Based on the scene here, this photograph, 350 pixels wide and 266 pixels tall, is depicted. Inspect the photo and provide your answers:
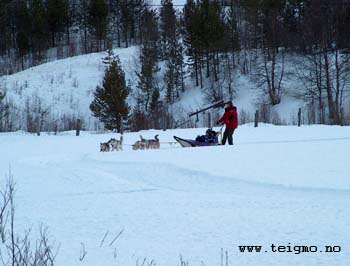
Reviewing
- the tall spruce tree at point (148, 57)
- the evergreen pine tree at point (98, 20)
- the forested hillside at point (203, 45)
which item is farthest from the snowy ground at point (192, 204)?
the evergreen pine tree at point (98, 20)

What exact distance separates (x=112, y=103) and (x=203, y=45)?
13.0 metres

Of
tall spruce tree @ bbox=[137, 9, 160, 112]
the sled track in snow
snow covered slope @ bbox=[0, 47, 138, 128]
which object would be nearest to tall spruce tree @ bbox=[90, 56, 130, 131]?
snow covered slope @ bbox=[0, 47, 138, 128]

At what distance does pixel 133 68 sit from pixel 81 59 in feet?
17.8

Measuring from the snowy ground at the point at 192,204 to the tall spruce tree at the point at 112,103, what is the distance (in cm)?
1897

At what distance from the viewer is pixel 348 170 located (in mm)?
9328

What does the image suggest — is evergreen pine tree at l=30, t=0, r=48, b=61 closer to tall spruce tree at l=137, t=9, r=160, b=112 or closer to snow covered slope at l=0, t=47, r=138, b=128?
snow covered slope at l=0, t=47, r=138, b=128

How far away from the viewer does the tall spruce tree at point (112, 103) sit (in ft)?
104

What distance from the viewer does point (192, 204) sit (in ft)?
23.3

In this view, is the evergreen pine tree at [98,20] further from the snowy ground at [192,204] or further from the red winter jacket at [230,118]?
the snowy ground at [192,204]

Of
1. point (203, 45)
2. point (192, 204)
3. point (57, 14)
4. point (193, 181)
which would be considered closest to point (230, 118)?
point (193, 181)

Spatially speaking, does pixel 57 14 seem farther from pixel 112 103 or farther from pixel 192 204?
pixel 192 204

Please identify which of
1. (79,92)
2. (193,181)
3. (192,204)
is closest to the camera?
(192,204)

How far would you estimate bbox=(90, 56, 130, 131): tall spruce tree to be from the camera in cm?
3158

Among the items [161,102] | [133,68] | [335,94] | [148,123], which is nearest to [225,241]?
[148,123]
